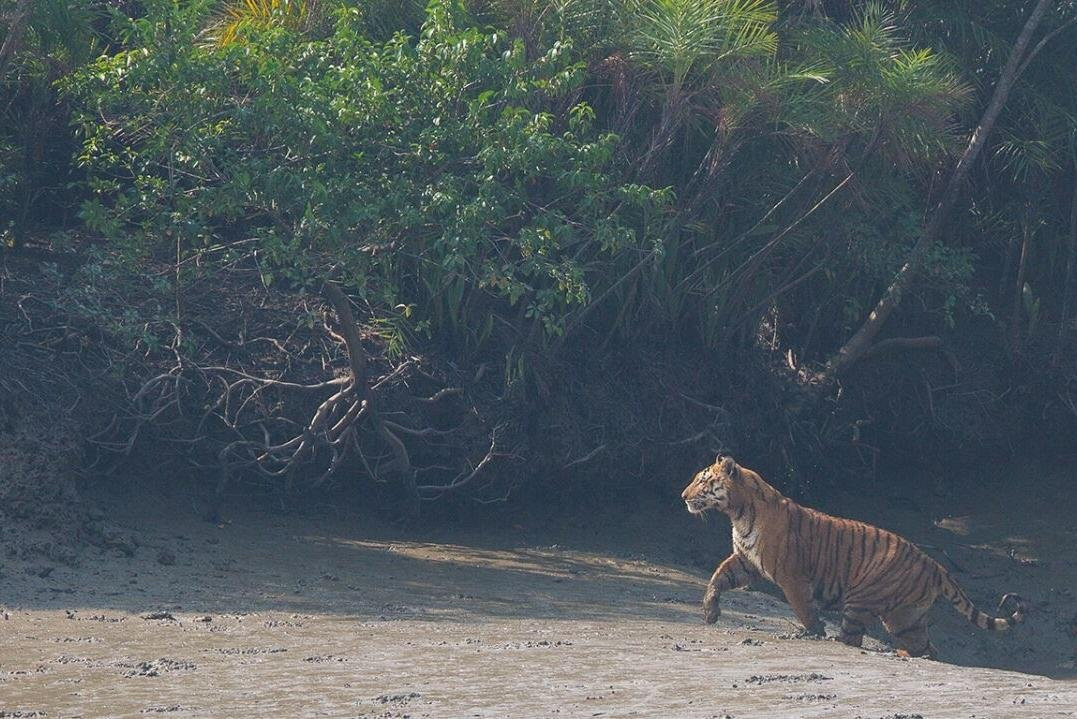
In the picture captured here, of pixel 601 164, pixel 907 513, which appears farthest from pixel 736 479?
pixel 907 513

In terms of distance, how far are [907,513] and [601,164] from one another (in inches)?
179

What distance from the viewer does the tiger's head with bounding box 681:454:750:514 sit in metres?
8.53

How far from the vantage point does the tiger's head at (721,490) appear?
28.0 feet

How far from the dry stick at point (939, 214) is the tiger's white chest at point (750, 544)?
317 centimetres

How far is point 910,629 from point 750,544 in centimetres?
110

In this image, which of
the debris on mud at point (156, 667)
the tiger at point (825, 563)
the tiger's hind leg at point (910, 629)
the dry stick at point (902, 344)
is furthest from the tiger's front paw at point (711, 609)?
the dry stick at point (902, 344)

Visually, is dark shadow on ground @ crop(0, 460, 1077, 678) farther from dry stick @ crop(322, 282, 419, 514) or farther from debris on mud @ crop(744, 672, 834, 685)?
debris on mud @ crop(744, 672, 834, 685)

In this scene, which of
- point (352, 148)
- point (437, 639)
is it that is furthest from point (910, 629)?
point (352, 148)

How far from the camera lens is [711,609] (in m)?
7.98

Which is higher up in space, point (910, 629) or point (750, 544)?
point (750, 544)

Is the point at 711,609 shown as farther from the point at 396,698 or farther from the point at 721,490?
the point at 396,698

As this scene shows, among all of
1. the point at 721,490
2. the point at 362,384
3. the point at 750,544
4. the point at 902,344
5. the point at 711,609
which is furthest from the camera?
the point at 902,344

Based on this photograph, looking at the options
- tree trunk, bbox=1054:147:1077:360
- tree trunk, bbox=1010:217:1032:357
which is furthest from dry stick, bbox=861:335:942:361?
tree trunk, bbox=1054:147:1077:360

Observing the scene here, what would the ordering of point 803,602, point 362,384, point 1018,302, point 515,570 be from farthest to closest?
point 1018,302
point 362,384
point 515,570
point 803,602
